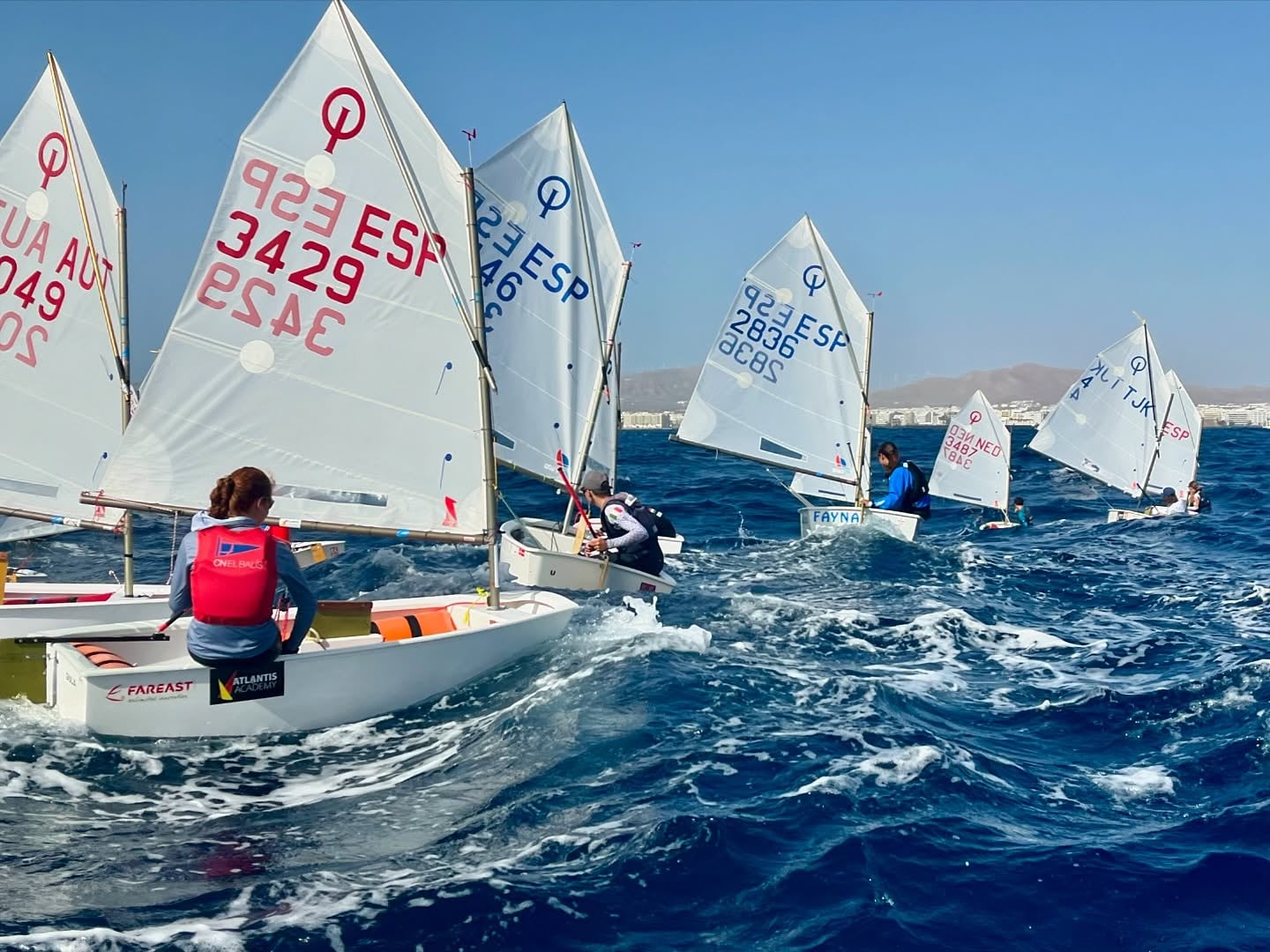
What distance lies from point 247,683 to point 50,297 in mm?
6740

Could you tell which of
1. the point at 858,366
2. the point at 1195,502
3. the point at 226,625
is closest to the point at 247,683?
the point at 226,625

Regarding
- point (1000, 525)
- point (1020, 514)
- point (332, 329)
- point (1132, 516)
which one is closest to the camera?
point (332, 329)

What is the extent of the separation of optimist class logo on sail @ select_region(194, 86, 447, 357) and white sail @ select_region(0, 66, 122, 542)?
313 centimetres

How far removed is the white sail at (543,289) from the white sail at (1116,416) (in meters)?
20.8

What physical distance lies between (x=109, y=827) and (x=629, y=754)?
→ 3547mm

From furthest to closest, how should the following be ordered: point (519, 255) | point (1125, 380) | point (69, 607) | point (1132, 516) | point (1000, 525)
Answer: point (1125, 380), point (1132, 516), point (1000, 525), point (519, 255), point (69, 607)

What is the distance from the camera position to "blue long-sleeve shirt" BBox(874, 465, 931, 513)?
2167cm

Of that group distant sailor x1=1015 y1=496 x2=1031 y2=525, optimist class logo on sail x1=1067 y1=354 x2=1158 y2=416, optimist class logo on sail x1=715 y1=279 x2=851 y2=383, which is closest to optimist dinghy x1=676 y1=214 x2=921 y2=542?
optimist class logo on sail x1=715 y1=279 x2=851 y2=383

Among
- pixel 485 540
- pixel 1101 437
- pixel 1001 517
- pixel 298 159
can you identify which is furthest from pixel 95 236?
pixel 1101 437

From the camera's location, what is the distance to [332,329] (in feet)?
34.5

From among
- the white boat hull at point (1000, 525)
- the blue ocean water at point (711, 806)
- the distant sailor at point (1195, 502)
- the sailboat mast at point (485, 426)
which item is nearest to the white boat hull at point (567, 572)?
the blue ocean water at point (711, 806)

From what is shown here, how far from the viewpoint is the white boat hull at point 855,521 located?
21.1m

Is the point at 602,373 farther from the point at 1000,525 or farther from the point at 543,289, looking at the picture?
the point at 1000,525

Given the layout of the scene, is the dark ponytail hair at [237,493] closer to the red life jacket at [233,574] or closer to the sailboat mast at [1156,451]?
the red life jacket at [233,574]
